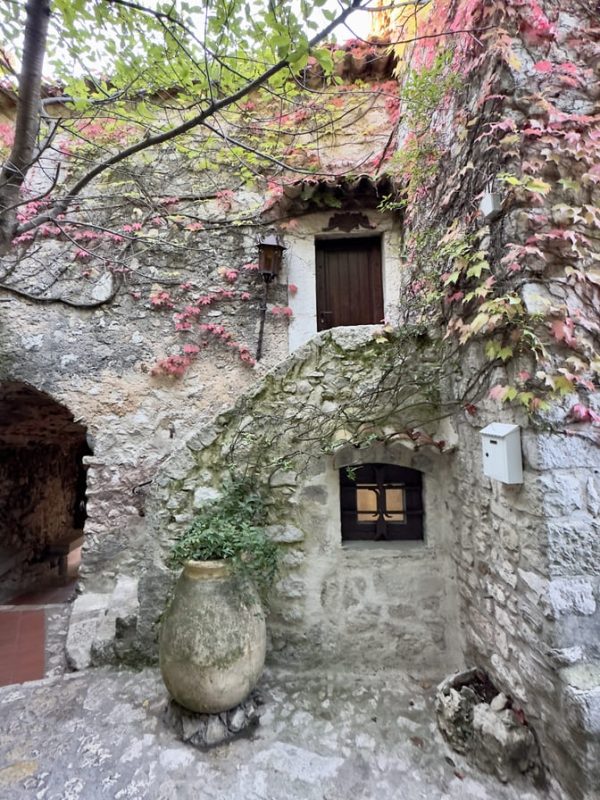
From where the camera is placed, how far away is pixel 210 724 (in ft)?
7.28

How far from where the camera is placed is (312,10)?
187cm

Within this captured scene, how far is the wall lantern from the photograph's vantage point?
441cm

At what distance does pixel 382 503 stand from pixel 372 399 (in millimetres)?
798

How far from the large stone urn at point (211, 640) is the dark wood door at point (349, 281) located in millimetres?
3337

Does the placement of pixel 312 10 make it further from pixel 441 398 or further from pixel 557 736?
pixel 557 736

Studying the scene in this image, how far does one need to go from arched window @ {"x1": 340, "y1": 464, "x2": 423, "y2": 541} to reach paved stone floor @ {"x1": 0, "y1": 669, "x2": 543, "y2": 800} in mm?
951

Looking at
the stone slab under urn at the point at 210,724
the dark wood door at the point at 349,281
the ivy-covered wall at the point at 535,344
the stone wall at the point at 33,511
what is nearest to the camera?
the ivy-covered wall at the point at 535,344

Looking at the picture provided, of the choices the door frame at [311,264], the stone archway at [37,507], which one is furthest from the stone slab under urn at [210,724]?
the door frame at [311,264]

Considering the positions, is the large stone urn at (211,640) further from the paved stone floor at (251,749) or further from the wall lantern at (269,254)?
the wall lantern at (269,254)

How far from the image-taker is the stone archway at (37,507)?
15.6 ft

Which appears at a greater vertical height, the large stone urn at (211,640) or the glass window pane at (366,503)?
the glass window pane at (366,503)

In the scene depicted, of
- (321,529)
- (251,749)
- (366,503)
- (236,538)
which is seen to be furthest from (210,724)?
(366,503)

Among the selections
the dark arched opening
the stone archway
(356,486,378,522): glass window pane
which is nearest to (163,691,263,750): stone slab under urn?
(356,486,378,522): glass window pane

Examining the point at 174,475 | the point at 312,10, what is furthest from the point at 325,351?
the point at 312,10
